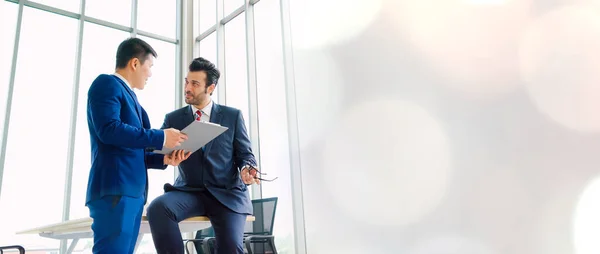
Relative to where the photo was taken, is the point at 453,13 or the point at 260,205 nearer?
the point at 453,13

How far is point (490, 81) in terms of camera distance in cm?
264

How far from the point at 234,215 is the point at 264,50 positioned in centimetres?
291

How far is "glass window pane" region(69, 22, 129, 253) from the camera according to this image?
455 cm

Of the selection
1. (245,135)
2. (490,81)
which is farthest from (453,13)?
(245,135)

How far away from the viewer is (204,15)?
584 centimetres

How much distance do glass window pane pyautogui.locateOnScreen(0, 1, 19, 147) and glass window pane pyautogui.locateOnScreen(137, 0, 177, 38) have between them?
135cm

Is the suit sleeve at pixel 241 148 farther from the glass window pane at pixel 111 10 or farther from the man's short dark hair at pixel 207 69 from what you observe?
the glass window pane at pixel 111 10

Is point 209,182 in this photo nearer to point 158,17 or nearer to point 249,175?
point 249,175

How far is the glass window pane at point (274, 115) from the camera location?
4.09 m

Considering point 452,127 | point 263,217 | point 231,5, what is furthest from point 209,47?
point 452,127

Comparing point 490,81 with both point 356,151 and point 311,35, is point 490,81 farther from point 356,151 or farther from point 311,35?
point 311,35

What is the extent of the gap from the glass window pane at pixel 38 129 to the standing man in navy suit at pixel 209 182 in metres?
2.95

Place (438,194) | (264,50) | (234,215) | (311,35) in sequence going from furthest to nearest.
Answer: (264,50) → (311,35) → (438,194) → (234,215)

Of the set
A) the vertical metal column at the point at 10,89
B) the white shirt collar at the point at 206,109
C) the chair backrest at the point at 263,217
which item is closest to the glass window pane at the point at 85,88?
the vertical metal column at the point at 10,89
